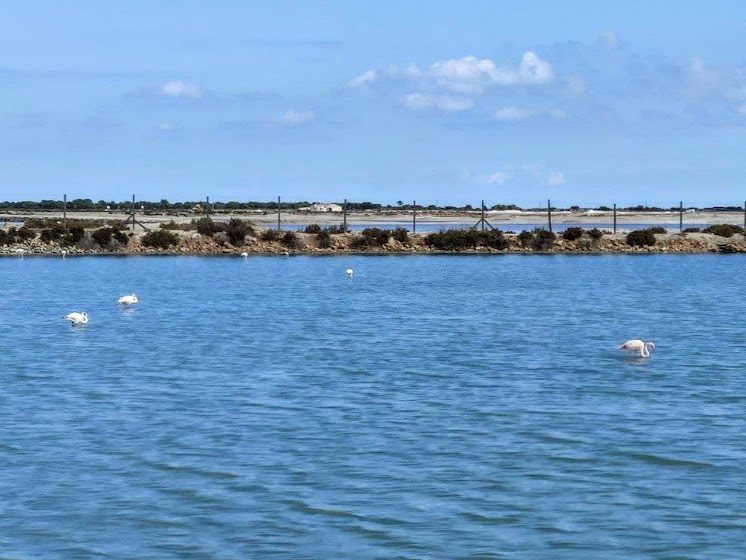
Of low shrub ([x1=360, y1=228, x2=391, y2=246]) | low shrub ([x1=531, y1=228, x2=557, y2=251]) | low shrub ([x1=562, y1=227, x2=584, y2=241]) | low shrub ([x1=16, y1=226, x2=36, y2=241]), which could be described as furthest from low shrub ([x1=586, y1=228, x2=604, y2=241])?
low shrub ([x1=16, y1=226, x2=36, y2=241])

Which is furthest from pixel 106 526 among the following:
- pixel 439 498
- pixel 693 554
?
pixel 693 554

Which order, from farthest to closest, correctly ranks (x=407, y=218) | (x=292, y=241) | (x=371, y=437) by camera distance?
(x=407, y=218), (x=292, y=241), (x=371, y=437)

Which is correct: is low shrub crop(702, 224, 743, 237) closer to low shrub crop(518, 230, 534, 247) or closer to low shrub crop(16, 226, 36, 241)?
low shrub crop(518, 230, 534, 247)

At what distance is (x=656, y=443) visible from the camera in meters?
15.5

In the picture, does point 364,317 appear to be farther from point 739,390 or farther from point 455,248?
point 455,248

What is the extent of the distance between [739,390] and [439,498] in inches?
345

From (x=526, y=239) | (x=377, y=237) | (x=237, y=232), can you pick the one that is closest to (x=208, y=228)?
(x=237, y=232)

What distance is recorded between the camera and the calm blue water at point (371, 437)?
11602 mm

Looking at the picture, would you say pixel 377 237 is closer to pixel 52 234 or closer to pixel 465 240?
pixel 465 240

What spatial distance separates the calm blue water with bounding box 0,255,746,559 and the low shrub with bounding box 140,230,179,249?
36468 mm

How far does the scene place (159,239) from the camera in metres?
71.3

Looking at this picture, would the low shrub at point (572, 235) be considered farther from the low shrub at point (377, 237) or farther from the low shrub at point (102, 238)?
the low shrub at point (102, 238)

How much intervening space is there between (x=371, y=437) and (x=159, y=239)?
5683 cm

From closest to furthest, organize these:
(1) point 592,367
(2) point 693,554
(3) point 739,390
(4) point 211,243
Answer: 1. (2) point 693,554
2. (3) point 739,390
3. (1) point 592,367
4. (4) point 211,243
